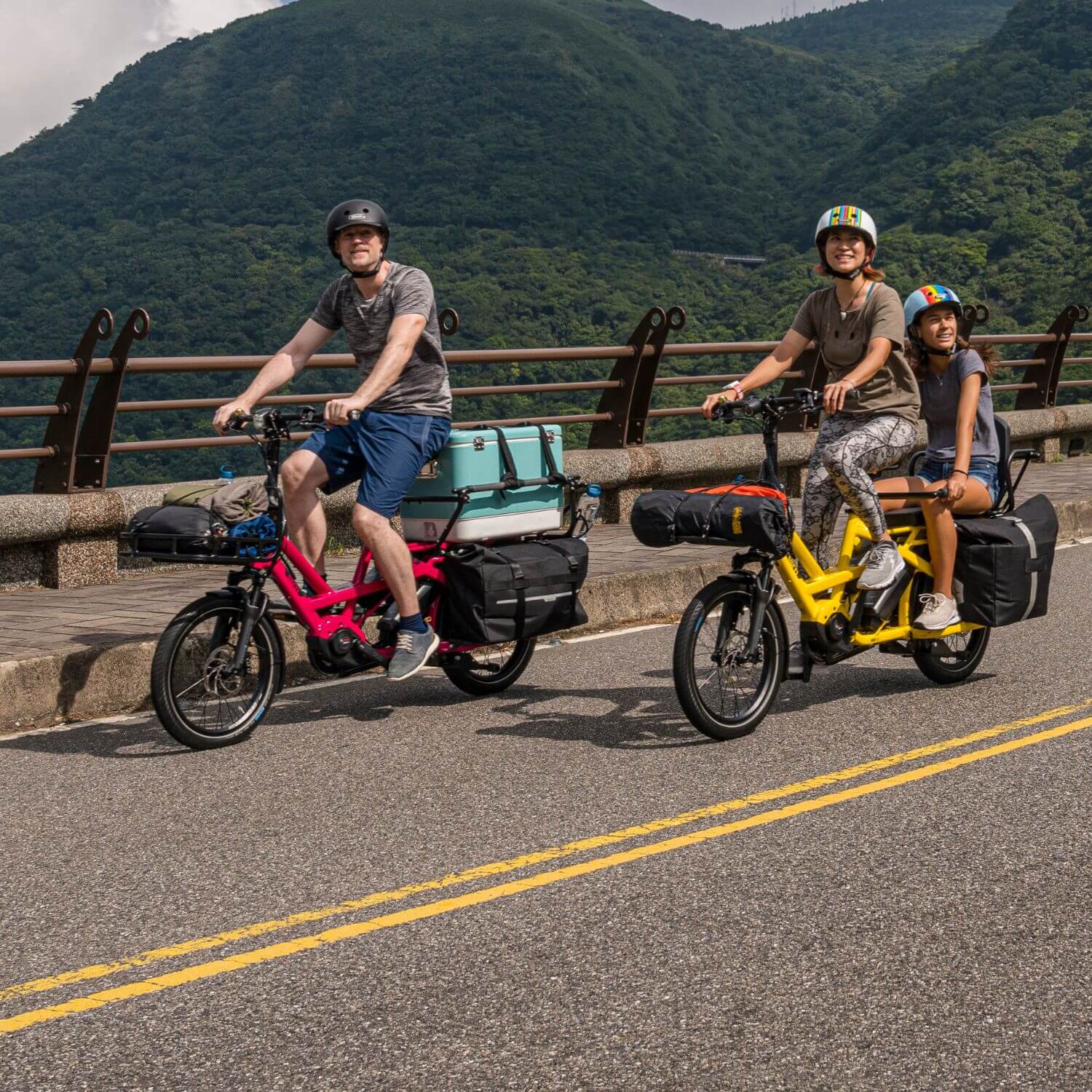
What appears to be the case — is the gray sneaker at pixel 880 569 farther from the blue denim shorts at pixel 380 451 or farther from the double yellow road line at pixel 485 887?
the blue denim shorts at pixel 380 451

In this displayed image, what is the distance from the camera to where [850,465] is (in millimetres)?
6902

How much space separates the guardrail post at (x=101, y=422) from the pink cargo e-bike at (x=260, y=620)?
129 inches

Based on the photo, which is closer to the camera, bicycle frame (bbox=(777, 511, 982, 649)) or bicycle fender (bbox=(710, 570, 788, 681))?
bicycle fender (bbox=(710, 570, 788, 681))

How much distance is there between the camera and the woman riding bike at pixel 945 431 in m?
7.11

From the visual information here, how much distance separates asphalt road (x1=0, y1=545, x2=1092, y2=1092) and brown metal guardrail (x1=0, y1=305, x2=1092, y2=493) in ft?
5.55

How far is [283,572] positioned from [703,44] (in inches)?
5931

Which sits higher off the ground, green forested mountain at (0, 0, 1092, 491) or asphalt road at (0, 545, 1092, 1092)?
green forested mountain at (0, 0, 1092, 491)

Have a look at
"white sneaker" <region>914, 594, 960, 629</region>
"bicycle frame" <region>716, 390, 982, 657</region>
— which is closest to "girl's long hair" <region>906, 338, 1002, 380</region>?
"bicycle frame" <region>716, 390, 982, 657</region>

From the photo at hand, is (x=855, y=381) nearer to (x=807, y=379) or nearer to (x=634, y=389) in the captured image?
(x=634, y=389)

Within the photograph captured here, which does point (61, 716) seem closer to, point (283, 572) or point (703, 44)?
point (283, 572)

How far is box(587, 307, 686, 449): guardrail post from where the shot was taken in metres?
13.3

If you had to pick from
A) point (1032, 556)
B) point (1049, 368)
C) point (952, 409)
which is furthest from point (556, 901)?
point (1049, 368)

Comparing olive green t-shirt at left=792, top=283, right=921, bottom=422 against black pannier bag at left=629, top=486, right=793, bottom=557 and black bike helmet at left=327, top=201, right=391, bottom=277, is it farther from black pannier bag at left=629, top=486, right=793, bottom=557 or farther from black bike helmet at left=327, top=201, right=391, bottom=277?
black bike helmet at left=327, top=201, right=391, bottom=277

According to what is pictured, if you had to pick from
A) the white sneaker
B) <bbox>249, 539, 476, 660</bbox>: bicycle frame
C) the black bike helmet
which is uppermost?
the black bike helmet
